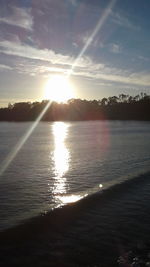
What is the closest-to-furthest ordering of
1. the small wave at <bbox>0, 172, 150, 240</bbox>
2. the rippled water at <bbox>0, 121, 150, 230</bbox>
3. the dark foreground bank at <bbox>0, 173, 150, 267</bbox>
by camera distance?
the dark foreground bank at <bbox>0, 173, 150, 267</bbox> < the small wave at <bbox>0, 172, 150, 240</bbox> < the rippled water at <bbox>0, 121, 150, 230</bbox>

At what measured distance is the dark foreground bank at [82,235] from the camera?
40.1ft

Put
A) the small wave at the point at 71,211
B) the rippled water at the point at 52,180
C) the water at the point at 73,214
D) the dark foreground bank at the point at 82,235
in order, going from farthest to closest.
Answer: the rippled water at the point at 52,180
the small wave at the point at 71,211
the water at the point at 73,214
the dark foreground bank at the point at 82,235


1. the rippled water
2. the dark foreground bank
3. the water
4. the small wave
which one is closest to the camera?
the dark foreground bank

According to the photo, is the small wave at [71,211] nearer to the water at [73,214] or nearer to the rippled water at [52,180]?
the water at [73,214]

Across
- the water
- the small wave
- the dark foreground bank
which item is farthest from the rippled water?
the dark foreground bank

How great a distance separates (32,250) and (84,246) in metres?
2.09

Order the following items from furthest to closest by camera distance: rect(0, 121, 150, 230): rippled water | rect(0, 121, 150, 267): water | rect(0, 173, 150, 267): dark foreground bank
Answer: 1. rect(0, 121, 150, 230): rippled water
2. rect(0, 121, 150, 267): water
3. rect(0, 173, 150, 267): dark foreground bank

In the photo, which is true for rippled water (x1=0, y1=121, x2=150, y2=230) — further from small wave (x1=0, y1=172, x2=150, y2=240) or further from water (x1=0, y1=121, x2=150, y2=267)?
small wave (x1=0, y1=172, x2=150, y2=240)

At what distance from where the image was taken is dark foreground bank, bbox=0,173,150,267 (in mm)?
12234

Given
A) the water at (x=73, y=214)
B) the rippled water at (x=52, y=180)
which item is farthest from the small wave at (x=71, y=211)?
the rippled water at (x=52, y=180)

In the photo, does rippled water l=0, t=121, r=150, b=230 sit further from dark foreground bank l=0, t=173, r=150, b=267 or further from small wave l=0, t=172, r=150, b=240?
dark foreground bank l=0, t=173, r=150, b=267

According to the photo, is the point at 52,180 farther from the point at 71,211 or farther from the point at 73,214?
the point at 73,214

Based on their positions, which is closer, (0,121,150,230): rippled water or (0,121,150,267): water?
(0,121,150,267): water

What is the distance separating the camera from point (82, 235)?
1436cm
